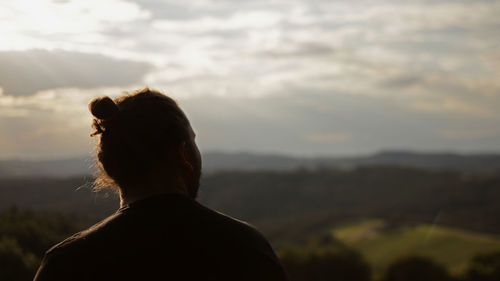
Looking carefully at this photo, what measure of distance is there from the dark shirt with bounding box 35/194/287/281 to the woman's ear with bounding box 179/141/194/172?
152 mm

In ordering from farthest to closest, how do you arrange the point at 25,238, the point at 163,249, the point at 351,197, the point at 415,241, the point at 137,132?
the point at 351,197, the point at 415,241, the point at 25,238, the point at 137,132, the point at 163,249

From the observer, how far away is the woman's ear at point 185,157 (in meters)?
1.91

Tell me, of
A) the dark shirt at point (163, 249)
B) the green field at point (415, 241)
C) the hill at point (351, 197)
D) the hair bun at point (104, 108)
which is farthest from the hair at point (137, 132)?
the hill at point (351, 197)

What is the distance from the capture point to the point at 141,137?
1.87 metres

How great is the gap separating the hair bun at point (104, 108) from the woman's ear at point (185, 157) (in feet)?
0.91

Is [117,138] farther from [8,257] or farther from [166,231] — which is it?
[8,257]

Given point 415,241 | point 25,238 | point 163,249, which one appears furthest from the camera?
point 415,241

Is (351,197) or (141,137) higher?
(141,137)

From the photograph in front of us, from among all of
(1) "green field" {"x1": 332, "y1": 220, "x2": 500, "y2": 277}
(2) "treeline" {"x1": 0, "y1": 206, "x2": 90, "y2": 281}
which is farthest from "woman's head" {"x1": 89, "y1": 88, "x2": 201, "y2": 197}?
(1) "green field" {"x1": 332, "y1": 220, "x2": 500, "y2": 277}

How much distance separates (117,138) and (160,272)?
51 centimetres

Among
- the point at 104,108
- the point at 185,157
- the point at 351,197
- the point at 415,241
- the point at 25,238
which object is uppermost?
the point at 104,108

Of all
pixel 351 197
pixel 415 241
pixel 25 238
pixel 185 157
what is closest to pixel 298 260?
pixel 25 238

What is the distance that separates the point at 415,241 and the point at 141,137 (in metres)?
59.9

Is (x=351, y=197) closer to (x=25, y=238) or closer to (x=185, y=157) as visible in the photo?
(x=25, y=238)
